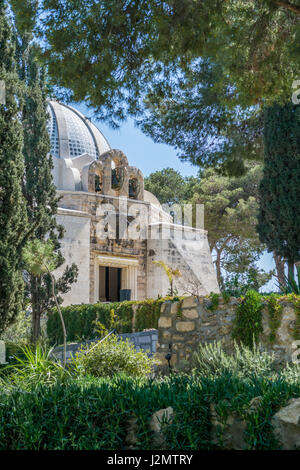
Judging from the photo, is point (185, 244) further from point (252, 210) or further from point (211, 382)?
point (211, 382)

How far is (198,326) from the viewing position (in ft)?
26.7

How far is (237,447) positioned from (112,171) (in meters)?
19.1

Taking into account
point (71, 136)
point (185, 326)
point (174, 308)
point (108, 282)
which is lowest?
point (185, 326)

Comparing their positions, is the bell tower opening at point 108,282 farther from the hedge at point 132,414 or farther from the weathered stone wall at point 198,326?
the hedge at point 132,414

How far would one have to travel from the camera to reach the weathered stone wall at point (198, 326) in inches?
284

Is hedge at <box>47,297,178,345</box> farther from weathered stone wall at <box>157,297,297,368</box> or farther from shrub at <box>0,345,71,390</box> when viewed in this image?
shrub at <box>0,345,71,390</box>

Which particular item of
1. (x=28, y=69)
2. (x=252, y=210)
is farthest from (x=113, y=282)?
A: (x=28, y=69)

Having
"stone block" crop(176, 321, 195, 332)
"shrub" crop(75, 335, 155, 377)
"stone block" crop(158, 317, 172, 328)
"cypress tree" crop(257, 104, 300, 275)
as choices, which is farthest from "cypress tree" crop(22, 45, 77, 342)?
"shrub" crop(75, 335, 155, 377)

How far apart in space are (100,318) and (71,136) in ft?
54.5

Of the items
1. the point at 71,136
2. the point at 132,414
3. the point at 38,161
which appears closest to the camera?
the point at 132,414

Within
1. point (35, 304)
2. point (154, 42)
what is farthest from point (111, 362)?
point (35, 304)

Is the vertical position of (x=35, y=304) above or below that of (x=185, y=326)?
above

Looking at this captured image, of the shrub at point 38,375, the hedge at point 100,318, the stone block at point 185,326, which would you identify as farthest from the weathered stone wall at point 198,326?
the hedge at point 100,318

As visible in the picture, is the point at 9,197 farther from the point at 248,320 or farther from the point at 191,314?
the point at 248,320
